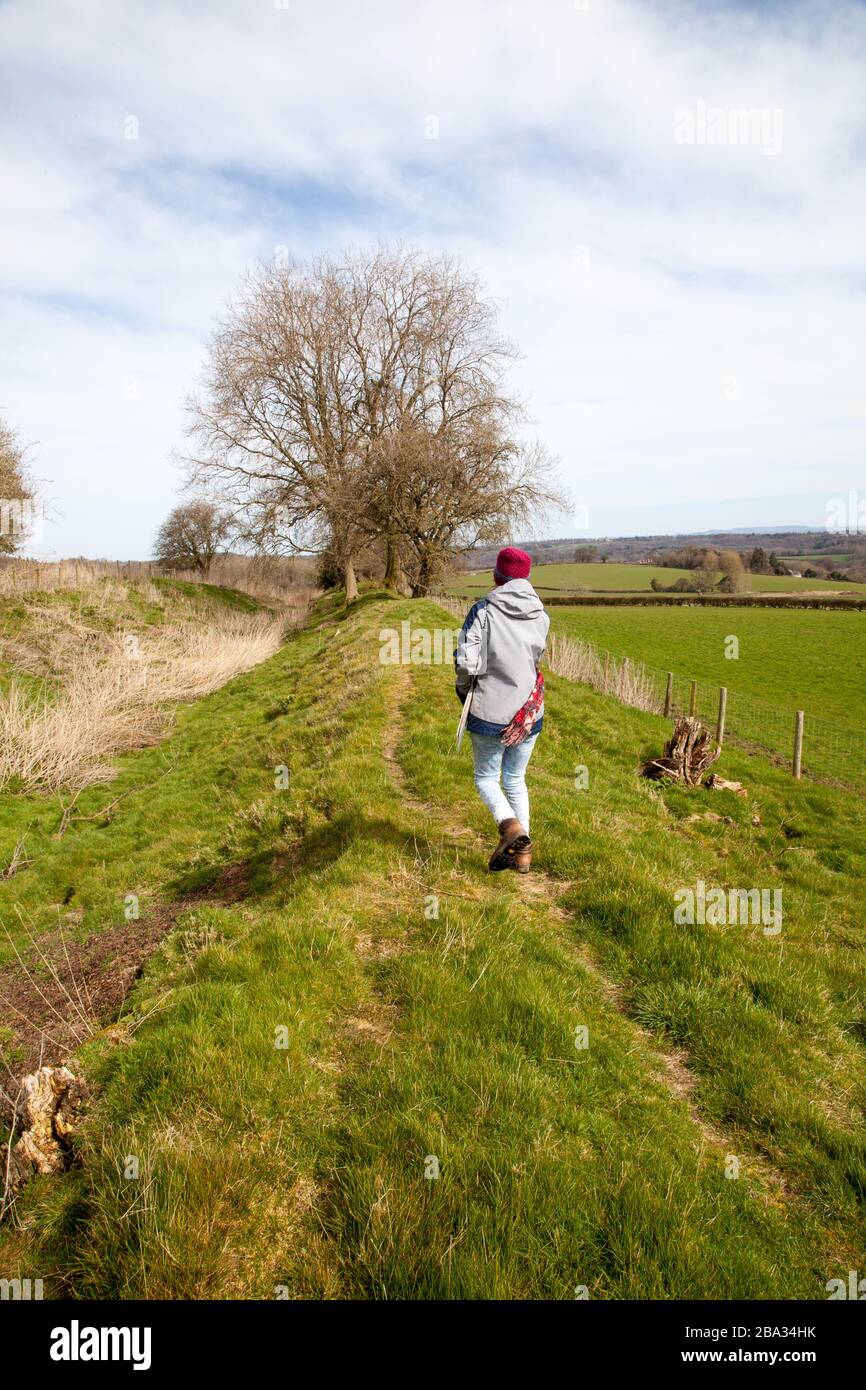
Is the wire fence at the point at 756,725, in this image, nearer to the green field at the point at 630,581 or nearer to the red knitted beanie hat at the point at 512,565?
the red knitted beanie hat at the point at 512,565

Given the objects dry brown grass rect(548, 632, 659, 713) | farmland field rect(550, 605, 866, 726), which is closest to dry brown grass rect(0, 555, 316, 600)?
dry brown grass rect(548, 632, 659, 713)

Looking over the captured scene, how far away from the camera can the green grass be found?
252cm

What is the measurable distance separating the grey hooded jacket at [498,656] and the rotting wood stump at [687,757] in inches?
278

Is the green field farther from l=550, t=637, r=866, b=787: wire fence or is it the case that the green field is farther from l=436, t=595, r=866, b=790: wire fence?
l=436, t=595, r=866, b=790: wire fence

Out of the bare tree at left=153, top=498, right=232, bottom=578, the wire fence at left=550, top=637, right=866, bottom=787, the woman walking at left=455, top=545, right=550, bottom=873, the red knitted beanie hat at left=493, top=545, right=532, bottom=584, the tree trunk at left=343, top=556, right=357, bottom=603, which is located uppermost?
the bare tree at left=153, top=498, right=232, bottom=578

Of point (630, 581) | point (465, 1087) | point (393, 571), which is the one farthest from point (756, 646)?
point (465, 1087)

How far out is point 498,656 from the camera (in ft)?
16.6

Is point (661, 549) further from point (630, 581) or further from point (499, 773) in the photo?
point (499, 773)

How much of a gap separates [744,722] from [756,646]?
26.1 metres

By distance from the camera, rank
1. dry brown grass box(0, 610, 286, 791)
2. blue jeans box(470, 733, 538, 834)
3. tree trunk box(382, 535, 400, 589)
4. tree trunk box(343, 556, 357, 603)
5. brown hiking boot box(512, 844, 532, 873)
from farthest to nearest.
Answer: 1. tree trunk box(382, 535, 400, 589)
2. tree trunk box(343, 556, 357, 603)
3. dry brown grass box(0, 610, 286, 791)
4. brown hiking boot box(512, 844, 532, 873)
5. blue jeans box(470, 733, 538, 834)

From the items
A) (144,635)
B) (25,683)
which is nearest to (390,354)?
(144,635)

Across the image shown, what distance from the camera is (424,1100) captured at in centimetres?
313
